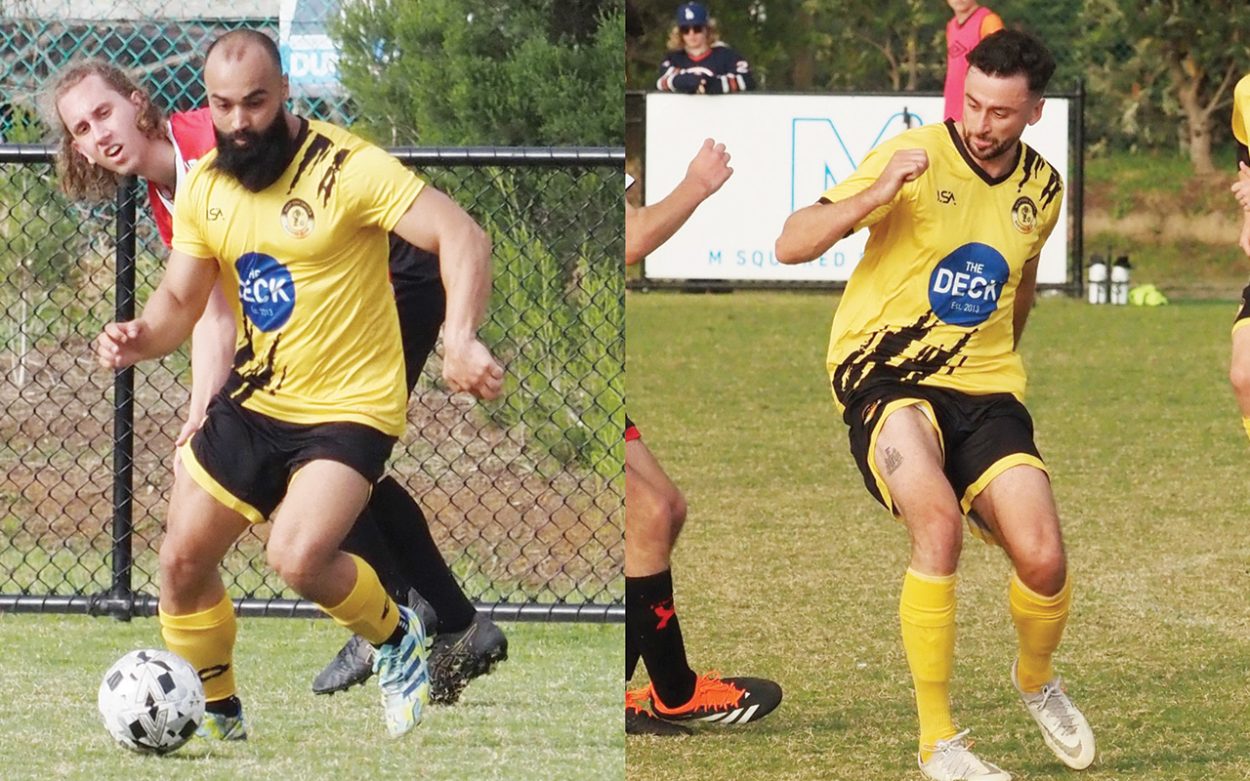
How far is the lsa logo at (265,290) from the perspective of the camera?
3848mm

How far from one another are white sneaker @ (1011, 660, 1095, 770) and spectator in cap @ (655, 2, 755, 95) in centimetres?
1016

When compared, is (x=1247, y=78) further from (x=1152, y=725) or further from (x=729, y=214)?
(x=729, y=214)

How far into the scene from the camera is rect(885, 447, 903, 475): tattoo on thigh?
377 centimetres

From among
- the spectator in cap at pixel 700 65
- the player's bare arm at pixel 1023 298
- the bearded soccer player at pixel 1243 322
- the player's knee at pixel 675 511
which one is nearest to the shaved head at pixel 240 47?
the player's knee at pixel 675 511

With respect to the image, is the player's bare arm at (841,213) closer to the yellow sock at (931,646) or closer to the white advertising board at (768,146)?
the yellow sock at (931,646)

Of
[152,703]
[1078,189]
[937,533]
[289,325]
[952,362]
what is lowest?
[1078,189]

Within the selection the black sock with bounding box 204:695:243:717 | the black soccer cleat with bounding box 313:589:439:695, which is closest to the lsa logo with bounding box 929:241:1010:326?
the black soccer cleat with bounding box 313:589:439:695

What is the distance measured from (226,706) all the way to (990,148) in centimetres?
207

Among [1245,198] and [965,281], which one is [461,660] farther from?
[1245,198]

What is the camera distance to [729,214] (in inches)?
540

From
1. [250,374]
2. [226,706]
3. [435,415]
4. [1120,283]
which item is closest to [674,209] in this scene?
[250,374]

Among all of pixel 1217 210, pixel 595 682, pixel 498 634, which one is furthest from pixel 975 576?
pixel 1217 210

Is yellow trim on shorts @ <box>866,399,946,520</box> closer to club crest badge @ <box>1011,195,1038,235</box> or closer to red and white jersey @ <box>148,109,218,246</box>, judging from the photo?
club crest badge @ <box>1011,195,1038,235</box>

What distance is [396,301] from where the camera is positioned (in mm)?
4578
